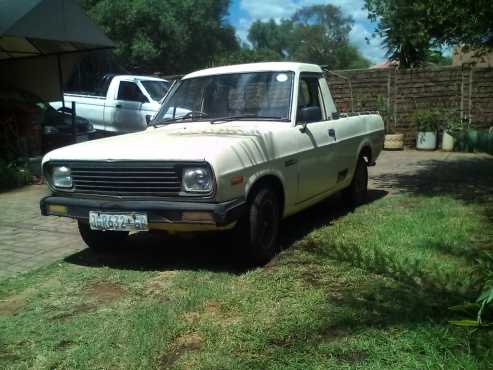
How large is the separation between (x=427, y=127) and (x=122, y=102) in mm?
7726

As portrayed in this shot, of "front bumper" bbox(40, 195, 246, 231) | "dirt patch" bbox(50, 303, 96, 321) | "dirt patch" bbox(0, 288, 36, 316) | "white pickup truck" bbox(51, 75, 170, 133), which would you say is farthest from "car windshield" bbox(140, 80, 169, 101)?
"dirt patch" bbox(50, 303, 96, 321)

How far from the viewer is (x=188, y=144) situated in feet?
13.0

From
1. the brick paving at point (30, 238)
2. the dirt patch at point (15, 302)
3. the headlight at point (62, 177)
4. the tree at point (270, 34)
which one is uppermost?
the tree at point (270, 34)

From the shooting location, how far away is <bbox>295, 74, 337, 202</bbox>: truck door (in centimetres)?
491

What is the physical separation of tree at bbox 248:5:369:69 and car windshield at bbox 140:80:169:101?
148 ft

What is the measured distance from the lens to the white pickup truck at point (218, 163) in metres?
3.85

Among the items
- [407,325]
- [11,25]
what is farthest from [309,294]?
[11,25]

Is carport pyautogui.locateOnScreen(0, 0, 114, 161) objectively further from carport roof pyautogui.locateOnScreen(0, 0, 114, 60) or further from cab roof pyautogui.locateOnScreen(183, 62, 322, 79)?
cab roof pyautogui.locateOnScreen(183, 62, 322, 79)

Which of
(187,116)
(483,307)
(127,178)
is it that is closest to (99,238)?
(127,178)

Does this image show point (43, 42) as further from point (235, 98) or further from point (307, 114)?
point (307, 114)

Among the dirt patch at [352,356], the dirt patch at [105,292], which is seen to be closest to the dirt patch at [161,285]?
the dirt patch at [105,292]

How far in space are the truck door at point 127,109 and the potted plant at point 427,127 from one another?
6.95 m

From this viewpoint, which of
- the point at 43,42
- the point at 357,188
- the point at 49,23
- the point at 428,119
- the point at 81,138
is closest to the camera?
the point at 357,188

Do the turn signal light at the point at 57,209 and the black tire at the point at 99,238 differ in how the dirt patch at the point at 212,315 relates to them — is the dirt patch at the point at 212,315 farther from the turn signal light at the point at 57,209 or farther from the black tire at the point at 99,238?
the black tire at the point at 99,238
